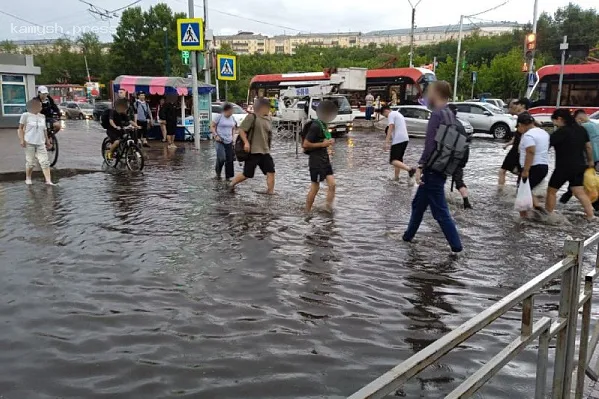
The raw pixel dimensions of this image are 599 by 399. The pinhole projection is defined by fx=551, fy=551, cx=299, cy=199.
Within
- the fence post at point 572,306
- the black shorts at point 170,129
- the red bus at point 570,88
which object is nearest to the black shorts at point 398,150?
the fence post at point 572,306

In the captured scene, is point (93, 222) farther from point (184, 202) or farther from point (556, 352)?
point (556, 352)

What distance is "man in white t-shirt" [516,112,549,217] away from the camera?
303 inches

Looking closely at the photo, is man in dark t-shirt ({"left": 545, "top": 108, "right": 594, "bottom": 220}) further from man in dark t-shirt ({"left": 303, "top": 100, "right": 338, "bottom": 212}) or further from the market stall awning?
the market stall awning

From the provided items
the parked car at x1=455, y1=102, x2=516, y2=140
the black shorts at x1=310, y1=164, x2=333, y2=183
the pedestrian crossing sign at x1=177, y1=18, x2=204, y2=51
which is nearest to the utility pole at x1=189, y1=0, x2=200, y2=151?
the pedestrian crossing sign at x1=177, y1=18, x2=204, y2=51

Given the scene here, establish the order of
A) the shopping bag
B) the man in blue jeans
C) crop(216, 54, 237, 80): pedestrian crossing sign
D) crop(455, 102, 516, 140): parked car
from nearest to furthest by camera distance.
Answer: the man in blue jeans → the shopping bag → crop(216, 54, 237, 80): pedestrian crossing sign → crop(455, 102, 516, 140): parked car

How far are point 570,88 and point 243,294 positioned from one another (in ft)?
87.4

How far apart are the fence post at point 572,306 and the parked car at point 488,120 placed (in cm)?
2431

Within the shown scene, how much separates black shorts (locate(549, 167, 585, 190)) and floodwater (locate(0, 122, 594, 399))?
79 centimetres

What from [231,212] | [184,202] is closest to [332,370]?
[231,212]

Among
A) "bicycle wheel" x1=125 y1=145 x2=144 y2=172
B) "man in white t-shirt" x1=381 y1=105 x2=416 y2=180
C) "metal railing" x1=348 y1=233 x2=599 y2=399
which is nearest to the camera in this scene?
"metal railing" x1=348 y1=233 x2=599 y2=399

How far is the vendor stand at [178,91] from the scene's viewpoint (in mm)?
20047

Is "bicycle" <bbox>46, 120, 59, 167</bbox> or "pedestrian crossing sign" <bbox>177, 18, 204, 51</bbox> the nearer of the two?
"bicycle" <bbox>46, 120, 59, 167</bbox>

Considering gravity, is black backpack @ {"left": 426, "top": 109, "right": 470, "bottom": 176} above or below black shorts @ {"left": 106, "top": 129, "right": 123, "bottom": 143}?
above

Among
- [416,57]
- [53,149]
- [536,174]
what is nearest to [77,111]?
[53,149]
